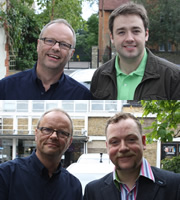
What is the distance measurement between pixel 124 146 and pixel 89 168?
4.00ft

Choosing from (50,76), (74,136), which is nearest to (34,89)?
(50,76)

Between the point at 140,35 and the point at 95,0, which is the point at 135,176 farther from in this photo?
the point at 95,0

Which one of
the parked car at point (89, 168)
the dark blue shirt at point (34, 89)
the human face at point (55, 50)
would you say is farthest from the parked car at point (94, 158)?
the human face at point (55, 50)

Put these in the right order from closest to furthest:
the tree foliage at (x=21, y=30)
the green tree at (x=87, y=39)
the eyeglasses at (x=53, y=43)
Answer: the eyeglasses at (x=53, y=43) < the tree foliage at (x=21, y=30) < the green tree at (x=87, y=39)

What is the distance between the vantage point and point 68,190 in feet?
6.34

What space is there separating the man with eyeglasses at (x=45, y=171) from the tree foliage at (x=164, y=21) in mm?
1109

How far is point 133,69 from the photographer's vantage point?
1.74 meters

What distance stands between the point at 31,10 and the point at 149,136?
1.46m

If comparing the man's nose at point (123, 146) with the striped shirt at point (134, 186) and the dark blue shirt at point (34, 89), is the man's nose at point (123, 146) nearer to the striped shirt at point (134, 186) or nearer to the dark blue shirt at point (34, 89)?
the striped shirt at point (134, 186)

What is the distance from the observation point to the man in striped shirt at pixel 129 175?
1.80 meters

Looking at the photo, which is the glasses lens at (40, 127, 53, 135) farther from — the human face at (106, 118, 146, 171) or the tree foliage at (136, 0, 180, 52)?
the tree foliage at (136, 0, 180, 52)

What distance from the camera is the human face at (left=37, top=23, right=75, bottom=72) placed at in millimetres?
1749

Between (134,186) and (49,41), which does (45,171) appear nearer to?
(134,186)

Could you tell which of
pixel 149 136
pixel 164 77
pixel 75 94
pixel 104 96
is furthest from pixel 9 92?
pixel 149 136
